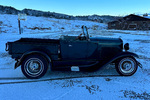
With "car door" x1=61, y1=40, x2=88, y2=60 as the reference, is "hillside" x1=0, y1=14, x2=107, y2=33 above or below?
above

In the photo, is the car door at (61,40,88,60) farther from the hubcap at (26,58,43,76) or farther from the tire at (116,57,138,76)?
the tire at (116,57,138,76)

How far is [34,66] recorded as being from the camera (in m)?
3.27

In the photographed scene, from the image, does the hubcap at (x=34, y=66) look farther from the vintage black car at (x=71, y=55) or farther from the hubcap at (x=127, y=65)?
the hubcap at (x=127, y=65)

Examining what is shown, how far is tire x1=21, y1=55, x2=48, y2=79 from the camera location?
10.5 feet

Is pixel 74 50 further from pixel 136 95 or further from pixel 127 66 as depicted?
pixel 136 95

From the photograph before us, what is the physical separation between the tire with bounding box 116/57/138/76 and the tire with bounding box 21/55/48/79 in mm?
2301

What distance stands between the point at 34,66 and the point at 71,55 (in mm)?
1182

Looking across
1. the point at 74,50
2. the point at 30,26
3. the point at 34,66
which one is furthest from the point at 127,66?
the point at 30,26

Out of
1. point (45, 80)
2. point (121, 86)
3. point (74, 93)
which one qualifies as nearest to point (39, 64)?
point (45, 80)

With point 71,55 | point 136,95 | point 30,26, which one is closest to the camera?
point 136,95

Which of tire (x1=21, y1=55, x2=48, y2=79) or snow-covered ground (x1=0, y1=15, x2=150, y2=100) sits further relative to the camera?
tire (x1=21, y1=55, x2=48, y2=79)

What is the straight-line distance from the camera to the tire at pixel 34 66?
10.5 ft

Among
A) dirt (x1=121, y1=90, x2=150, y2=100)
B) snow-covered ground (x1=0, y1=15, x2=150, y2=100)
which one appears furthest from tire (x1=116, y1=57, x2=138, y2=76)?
dirt (x1=121, y1=90, x2=150, y2=100)

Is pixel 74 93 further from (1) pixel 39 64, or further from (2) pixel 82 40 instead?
(2) pixel 82 40
